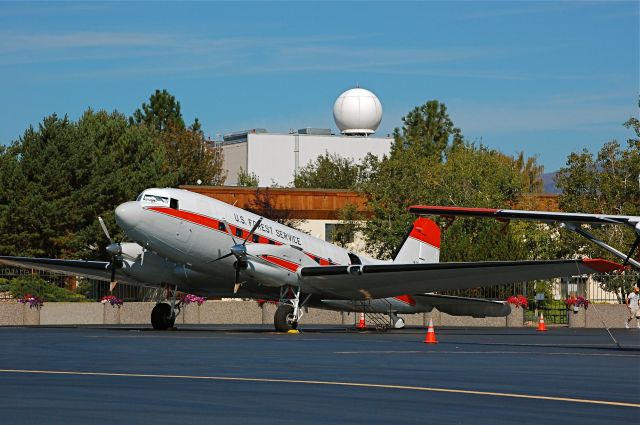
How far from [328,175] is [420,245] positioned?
7948 centimetres

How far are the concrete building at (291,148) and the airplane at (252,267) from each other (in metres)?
88.0

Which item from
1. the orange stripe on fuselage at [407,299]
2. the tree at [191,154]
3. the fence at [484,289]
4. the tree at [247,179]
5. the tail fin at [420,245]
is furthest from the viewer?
the tree at [191,154]

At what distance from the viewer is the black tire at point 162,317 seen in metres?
46.5

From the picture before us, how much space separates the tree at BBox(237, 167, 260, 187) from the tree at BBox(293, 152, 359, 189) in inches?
177

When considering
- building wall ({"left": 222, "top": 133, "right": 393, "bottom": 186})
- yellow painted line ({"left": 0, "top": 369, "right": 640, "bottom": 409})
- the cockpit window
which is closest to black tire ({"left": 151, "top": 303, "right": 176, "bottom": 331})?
the cockpit window

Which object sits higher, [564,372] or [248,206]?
[248,206]

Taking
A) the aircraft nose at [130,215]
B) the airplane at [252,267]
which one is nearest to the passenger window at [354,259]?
the airplane at [252,267]

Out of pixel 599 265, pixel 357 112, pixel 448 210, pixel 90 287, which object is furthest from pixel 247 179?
pixel 599 265

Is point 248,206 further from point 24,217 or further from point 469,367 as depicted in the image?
point 469,367

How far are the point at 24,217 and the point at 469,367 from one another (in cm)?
5741

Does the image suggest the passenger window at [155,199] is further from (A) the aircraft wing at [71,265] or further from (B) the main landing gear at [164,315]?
(A) the aircraft wing at [71,265]

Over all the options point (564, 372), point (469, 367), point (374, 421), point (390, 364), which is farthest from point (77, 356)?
point (374, 421)

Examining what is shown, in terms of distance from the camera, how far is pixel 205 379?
2159 centimetres

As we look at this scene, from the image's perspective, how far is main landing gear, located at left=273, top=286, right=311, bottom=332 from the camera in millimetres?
45156
